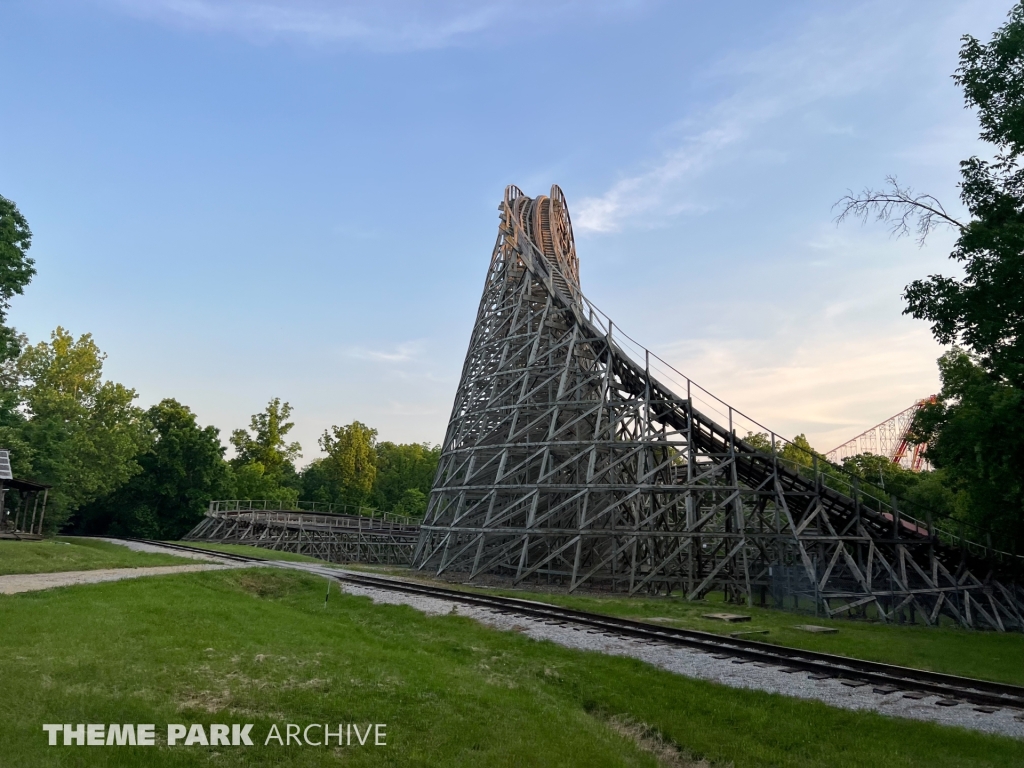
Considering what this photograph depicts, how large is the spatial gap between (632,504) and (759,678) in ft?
49.1

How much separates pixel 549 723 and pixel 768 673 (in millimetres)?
4541

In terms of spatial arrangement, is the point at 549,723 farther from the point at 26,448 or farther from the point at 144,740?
the point at 26,448

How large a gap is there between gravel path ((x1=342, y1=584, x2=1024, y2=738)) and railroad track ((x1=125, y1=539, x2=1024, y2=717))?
26 cm

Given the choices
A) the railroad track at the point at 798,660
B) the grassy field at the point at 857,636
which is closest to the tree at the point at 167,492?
the grassy field at the point at 857,636

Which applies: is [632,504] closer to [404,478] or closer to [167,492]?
[167,492]

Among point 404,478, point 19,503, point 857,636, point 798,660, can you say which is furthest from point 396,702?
point 404,478

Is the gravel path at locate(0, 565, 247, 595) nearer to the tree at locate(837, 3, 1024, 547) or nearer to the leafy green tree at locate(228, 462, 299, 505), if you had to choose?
the tree at locate(837, 3, 1024, 547)

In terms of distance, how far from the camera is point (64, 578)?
1708 centimetres

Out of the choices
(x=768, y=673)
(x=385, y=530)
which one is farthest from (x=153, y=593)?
(x=385, y=530)

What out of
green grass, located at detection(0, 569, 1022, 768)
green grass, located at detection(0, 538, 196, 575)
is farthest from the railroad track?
green grass, located at detection(0, 538, 196, 575)

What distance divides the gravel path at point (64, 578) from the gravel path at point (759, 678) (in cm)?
918

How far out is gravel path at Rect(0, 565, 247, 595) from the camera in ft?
49.0

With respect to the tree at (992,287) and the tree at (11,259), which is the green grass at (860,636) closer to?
the tree at (992,287)

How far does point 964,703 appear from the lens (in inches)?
345
